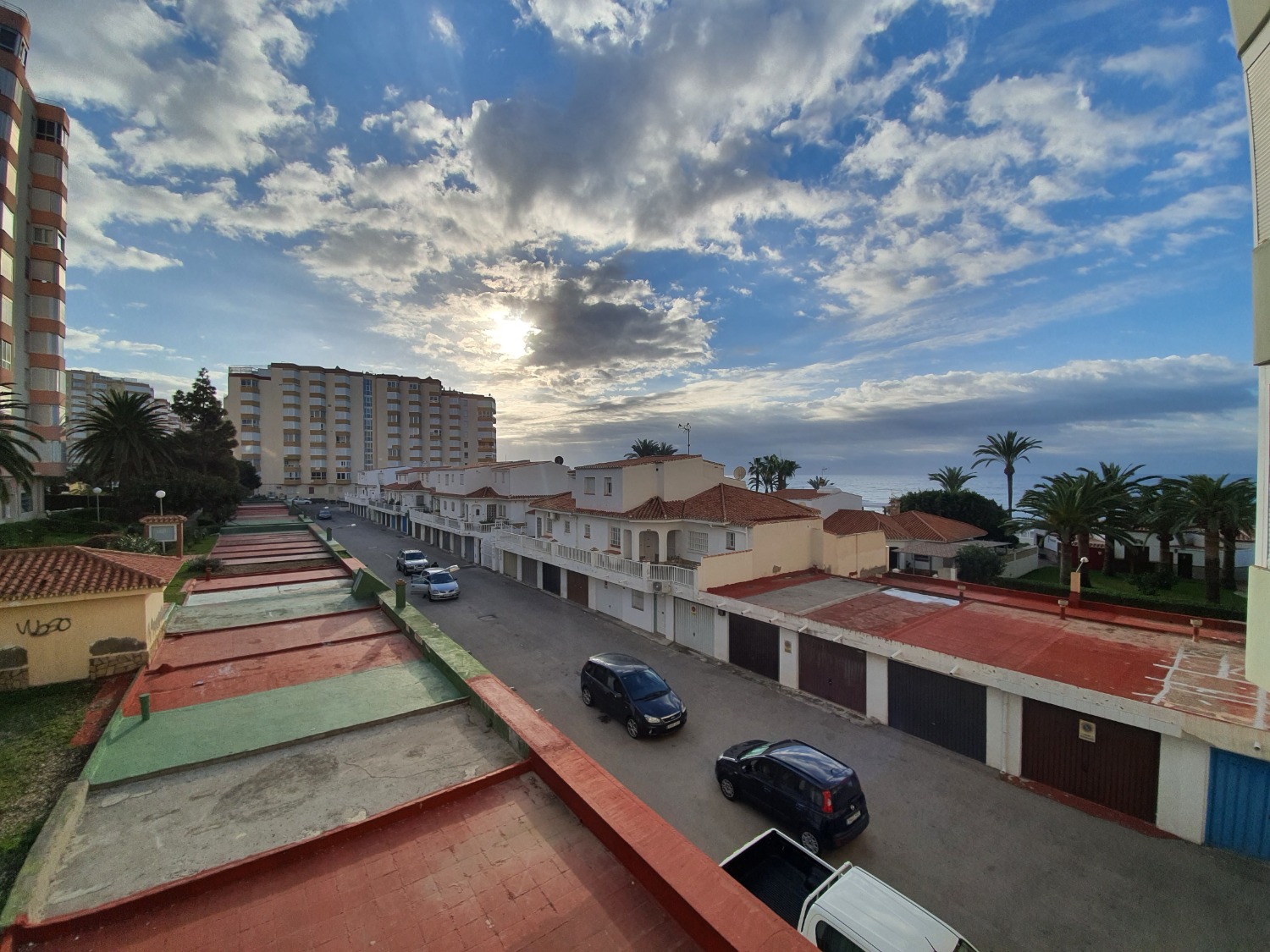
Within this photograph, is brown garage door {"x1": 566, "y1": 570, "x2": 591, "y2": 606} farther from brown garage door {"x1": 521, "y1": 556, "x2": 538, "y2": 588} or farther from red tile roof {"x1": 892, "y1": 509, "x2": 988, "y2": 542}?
red tile roof {"x1": 892, "y1": 509, "x2": 988, "y2": 542}

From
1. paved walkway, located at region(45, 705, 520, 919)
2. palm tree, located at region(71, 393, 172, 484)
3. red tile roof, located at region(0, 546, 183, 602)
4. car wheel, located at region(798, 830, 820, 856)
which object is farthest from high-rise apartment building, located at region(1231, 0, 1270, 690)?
palm tree, located at region(71, 393, 172, 484)

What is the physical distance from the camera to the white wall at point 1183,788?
978 centimetres

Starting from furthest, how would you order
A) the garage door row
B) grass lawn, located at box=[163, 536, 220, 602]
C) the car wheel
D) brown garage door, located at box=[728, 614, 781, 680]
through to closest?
1. brown garage door, located at box=[728, 614, 781, 680]
2. grass lawn, located at box=[163, 536, 220, 602]
3. the car wheel
4. the garage door row

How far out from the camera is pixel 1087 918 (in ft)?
27.1

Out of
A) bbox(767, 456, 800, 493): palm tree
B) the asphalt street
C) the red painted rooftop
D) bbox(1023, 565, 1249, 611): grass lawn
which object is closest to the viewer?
the asphalt street

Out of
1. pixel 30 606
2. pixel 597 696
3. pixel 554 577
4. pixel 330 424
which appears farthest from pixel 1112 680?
pixel 330 424

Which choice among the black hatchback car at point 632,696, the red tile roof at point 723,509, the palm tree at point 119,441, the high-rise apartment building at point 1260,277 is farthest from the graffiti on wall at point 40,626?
the palm tree at point 119,441

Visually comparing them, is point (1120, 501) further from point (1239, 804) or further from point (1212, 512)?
point (1239, 804)

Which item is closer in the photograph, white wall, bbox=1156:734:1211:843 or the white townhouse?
white wall, bbox=1156:734:1211:843

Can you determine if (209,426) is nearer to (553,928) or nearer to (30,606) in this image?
(30,606)

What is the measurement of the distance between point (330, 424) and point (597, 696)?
315ft

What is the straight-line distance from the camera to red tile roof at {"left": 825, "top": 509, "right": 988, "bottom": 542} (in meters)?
31.4

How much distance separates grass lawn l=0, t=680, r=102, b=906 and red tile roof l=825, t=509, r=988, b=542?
30720 millimetres

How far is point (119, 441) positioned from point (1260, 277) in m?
51.0
